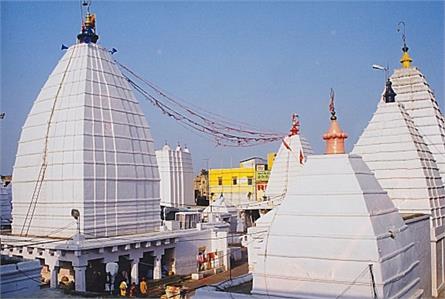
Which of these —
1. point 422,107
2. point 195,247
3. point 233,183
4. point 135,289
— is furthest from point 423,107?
point 233,183

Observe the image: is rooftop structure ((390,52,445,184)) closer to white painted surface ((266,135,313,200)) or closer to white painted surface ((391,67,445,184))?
white painted surface ((391,67,445,184))

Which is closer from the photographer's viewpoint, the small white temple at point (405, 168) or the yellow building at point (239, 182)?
the small white temple at point (405, 168)

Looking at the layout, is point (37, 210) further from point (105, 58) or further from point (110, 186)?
point (105, 58)

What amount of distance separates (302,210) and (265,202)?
21472 mm

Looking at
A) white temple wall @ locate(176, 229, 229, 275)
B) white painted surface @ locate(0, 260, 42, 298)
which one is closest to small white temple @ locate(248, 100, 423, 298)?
white painted surface @ locate(0, 260, 42, 298)

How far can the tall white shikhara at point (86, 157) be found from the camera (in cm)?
1711

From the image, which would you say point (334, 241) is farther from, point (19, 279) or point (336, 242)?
point (19, 279)

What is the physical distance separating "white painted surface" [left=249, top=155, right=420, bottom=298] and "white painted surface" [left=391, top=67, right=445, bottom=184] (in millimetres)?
10423

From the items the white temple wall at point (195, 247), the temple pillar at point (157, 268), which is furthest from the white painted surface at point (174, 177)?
the temple pillar at point (157, 268)

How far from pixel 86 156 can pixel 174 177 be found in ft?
53.2

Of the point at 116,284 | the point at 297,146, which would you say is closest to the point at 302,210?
the point at 116,284

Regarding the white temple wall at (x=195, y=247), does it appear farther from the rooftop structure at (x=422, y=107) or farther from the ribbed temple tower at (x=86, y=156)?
the rooftop structure at (x=422, y=107)

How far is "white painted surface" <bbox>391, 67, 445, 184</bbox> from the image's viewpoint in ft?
61.4

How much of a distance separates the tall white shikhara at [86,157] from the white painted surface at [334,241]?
9571mm
